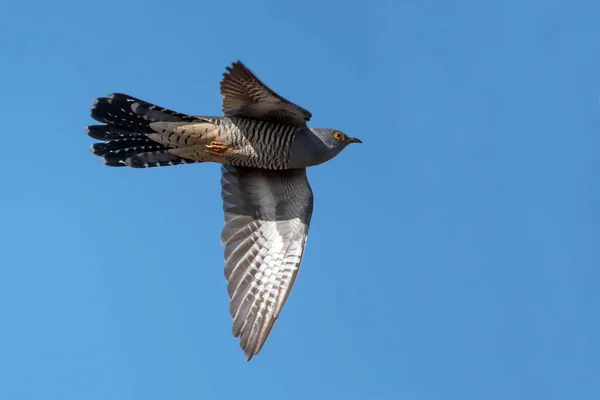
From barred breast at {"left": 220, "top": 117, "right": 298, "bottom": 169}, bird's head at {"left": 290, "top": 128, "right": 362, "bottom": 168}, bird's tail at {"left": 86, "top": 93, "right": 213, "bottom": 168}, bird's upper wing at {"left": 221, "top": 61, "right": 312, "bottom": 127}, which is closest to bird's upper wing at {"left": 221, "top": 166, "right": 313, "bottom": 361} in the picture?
bird's head at {"left": 290, "top": 128, "right": 362, "bottom": 168}

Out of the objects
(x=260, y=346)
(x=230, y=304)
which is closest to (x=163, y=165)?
(x=230, y=304)

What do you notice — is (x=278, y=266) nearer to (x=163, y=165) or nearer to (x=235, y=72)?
(x=163, y=165)

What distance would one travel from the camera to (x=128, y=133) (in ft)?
34.1

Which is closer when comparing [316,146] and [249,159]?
[249,159]

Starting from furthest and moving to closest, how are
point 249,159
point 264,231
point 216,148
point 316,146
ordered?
1. point 264,231
2. point 316,146
3. point 249,159
4. point 216,148

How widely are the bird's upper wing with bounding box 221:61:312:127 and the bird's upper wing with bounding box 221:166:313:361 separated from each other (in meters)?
1.16

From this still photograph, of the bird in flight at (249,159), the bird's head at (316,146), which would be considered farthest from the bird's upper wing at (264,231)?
the bird's head at (316,146)

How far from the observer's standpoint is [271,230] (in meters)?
11.1

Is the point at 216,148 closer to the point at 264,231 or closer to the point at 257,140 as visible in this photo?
the point at 257,140

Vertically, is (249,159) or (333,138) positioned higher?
(333,138)

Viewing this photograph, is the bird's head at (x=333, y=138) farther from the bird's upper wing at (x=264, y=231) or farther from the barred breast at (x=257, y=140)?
the bird's upper wing at (x=264, y=231)

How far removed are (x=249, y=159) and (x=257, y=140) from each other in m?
0.29

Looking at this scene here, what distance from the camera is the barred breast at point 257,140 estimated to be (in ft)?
32.9

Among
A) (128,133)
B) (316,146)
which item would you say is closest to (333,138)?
(316,146)
